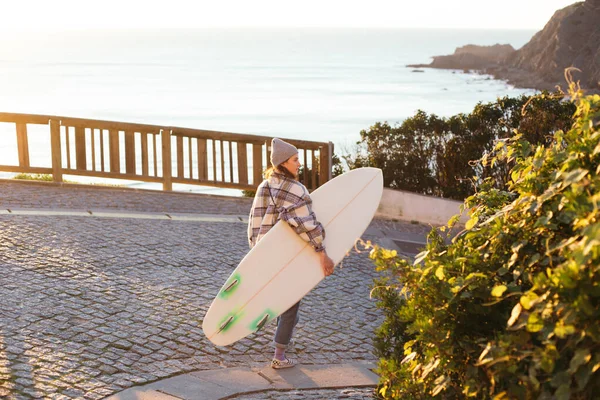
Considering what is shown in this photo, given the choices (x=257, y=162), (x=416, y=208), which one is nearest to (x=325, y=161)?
(x=257, y=162)

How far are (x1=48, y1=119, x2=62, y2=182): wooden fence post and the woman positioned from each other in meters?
8.33

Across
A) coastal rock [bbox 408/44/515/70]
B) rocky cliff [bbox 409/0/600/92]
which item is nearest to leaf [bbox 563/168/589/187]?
rocky cliff [bbox 409/0/600/92]

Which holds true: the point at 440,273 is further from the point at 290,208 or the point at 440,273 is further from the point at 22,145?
the point at 22,145

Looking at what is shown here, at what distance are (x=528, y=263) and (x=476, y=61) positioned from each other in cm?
15396

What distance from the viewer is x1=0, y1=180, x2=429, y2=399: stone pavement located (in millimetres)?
6141

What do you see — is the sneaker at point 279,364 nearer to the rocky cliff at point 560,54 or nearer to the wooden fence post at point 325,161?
the wooden fence post at point 325,161

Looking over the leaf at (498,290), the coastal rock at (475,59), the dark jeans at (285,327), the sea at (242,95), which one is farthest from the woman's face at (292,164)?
the coastal rock at (475,59)

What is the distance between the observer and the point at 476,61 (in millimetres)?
151125

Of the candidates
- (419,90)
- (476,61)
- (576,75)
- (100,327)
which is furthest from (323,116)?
(476,61)

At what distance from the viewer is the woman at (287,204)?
6.03 metres

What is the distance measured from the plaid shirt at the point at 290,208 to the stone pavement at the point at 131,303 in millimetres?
1198

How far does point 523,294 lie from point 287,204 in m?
3.22

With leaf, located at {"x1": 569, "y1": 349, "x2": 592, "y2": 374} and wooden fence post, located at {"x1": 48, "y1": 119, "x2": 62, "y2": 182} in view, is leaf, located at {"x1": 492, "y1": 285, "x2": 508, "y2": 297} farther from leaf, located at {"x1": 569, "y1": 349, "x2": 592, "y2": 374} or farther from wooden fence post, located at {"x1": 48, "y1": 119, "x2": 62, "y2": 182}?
wooden fence post, located at {"x1": 48, "y1": 119, "x2": 62, "y2": 182}

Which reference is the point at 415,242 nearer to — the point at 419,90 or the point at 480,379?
the point at 480,379
